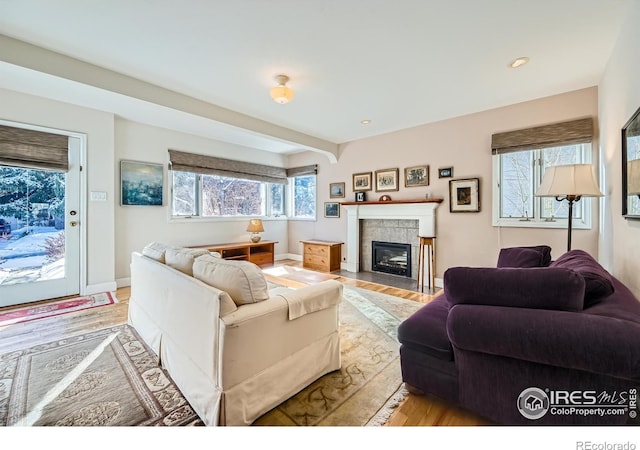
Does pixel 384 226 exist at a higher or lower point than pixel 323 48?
lower

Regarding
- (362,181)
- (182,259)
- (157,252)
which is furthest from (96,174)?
(362,181)

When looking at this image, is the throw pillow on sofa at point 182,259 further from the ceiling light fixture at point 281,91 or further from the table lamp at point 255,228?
the table lamp at point 255,228

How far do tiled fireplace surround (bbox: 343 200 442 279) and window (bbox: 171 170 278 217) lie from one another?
1.93 m

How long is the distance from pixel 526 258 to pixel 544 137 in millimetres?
1826

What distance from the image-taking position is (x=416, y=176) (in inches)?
174

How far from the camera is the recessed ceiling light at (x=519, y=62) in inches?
98.0

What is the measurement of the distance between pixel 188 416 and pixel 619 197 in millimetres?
3366

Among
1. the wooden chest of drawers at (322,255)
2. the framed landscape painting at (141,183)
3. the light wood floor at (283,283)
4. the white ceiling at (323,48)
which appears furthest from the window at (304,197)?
the framed landscape painting at (141,183)

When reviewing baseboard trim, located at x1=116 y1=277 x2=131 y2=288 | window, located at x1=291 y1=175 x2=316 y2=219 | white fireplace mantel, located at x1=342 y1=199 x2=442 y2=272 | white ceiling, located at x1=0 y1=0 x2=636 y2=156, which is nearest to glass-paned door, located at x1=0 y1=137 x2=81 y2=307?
baseboard trim, located at x1=116 y1=277 x2=131 y2=288

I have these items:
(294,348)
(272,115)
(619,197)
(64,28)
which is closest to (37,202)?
(64,28)

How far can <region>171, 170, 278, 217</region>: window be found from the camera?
483 centimetres

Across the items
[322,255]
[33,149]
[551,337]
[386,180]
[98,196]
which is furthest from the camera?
[322,255]

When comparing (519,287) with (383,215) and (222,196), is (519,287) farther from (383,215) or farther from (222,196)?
(222,196)

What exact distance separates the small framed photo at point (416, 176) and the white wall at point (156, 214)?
3.28 metres
